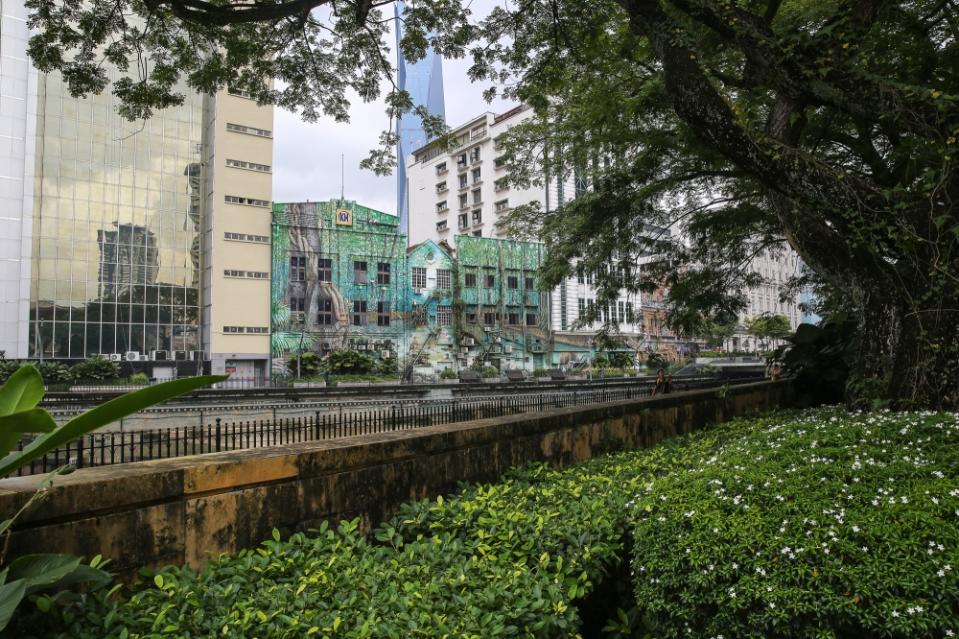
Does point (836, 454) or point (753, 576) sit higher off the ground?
point (836, 454)

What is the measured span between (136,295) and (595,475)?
43.4 metres

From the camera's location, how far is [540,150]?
13656 millimetres

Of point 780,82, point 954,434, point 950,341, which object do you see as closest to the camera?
point 954,434

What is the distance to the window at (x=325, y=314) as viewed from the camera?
43281mm

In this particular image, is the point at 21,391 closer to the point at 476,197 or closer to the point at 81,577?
the point at 81,577

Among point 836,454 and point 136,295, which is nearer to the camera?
point 836,454

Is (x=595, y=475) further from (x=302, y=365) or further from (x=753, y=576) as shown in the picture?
(x=302, y=365)

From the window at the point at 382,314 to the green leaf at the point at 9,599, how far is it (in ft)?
145

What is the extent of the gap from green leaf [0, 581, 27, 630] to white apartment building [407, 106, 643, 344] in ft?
157

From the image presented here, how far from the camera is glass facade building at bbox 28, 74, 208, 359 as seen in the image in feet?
125

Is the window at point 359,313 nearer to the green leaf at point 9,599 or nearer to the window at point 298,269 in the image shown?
the window at point 298,269

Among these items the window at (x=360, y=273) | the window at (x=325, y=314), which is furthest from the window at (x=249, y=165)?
the window at (x=325, y=314)

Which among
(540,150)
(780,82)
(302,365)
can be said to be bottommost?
(302,365)

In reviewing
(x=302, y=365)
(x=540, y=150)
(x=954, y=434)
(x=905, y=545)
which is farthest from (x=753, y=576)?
(x=302, y=365)
